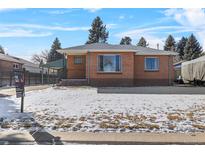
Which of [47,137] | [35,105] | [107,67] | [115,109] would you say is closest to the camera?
[47,137]

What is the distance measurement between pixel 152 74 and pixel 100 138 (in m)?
20.3

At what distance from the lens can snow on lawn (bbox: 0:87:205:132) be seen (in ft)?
34.3

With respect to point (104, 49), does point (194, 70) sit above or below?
below

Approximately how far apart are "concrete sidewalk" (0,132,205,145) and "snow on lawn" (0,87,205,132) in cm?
60

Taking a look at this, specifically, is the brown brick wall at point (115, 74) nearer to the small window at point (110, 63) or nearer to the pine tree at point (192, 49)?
the small window at point (110, 63)

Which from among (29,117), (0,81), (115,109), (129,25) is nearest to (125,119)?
(115,109)

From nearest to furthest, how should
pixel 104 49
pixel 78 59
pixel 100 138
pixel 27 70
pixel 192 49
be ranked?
pixel 100 138 < pixel 104 49 < pixel 78 59 < pixel 27 70 < pixel 192 49

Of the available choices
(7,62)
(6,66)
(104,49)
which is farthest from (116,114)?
(7,62)

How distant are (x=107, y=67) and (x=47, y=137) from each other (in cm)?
1854

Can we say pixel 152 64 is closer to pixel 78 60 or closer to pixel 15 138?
pixel 78 60

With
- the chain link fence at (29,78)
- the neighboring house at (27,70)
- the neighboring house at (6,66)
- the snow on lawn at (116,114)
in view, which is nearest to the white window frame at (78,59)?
the chain link fence at (29,78)

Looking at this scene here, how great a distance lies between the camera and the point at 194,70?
116ft
